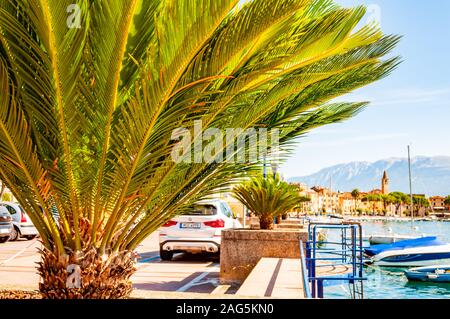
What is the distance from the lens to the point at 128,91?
14.3 feet

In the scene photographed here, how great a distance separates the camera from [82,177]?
4.33 m

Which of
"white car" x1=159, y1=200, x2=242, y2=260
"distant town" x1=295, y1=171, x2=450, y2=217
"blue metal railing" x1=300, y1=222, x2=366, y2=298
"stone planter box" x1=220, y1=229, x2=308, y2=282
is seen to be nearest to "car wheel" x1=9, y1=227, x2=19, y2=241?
"white car" x1=159, y1=200, x2=242, y2=260

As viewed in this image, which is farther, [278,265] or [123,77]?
[278,265]

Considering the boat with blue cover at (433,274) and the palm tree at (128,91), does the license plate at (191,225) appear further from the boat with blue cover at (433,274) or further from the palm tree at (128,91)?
the boat with blue cover at (433,274)

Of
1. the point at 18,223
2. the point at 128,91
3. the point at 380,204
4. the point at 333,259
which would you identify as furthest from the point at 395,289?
the point at 380,204

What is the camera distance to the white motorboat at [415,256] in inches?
915

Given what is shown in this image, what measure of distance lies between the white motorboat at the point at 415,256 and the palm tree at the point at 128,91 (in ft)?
68.7

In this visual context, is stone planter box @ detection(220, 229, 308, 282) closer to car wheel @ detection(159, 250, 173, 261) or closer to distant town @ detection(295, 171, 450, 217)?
car wheel @ detection(159, 250, 173, 261)

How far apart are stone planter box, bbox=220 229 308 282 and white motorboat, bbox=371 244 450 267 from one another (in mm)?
15808

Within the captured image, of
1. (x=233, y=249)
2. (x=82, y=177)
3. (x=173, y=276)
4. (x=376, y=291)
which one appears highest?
(x=82, y=177)

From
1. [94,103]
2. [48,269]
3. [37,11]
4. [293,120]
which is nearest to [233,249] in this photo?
[293,120]

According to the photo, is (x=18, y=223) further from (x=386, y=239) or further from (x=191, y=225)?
(x=386, y=239)

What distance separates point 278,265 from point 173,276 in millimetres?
2645
